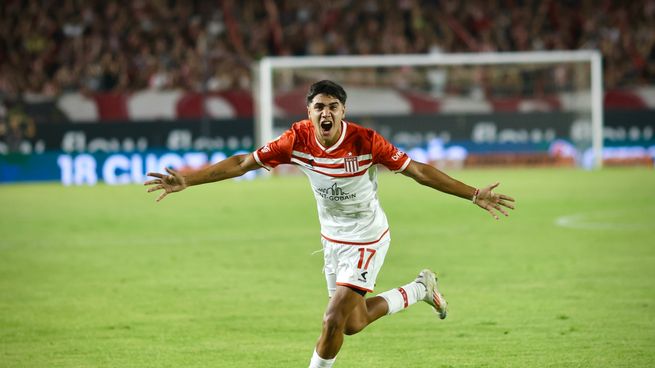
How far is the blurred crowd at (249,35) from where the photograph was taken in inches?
1143

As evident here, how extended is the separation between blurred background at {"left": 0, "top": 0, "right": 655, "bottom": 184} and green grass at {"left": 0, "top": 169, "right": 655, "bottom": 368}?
5.82m

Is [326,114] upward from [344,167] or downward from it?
upward

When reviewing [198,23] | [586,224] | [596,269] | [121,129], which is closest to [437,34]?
[198,23]

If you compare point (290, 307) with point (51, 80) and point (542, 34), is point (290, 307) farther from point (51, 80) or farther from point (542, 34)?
point (542, 34)

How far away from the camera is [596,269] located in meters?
11.9

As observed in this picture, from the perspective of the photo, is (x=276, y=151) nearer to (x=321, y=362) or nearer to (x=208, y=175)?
(x=208, y=175)

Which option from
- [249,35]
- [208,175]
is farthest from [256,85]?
[208,175]

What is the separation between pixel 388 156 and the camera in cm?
676

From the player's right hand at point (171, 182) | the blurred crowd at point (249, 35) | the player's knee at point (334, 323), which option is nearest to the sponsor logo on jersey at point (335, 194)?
the player's knee at point (334, 323)

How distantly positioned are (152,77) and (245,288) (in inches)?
742

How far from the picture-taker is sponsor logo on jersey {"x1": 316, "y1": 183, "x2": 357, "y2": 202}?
22.2 ft

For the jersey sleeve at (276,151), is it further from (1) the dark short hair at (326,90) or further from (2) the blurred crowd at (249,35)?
(2) the blurred crowd at (249,35)

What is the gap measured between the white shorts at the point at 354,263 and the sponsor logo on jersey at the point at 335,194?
0.31 m

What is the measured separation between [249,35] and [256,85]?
4.17 m
